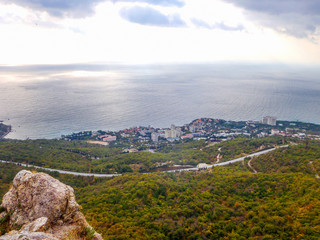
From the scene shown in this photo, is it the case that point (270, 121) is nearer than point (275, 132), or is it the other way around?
point (275, 132)

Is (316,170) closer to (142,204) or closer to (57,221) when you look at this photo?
(142,204)

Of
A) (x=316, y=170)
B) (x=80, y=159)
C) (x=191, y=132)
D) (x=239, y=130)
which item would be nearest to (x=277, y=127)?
(x=239, y=130)

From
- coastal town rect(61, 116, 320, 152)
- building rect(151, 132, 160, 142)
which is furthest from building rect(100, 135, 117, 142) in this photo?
building rect(151, 132, 160, 142)

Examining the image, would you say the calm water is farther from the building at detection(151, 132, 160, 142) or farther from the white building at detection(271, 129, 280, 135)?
the white building at detection(271, 129, 280, 135)

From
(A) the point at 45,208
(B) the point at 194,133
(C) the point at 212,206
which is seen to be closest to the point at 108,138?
(B) the point at 194,133

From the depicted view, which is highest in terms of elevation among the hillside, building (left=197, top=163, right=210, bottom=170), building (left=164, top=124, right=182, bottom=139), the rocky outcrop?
the rocky outcrop

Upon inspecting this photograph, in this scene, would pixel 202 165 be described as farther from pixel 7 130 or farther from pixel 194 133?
pixel 7 130

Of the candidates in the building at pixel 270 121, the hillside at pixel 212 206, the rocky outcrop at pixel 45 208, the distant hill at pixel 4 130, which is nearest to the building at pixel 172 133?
the building at pixel 270 121
